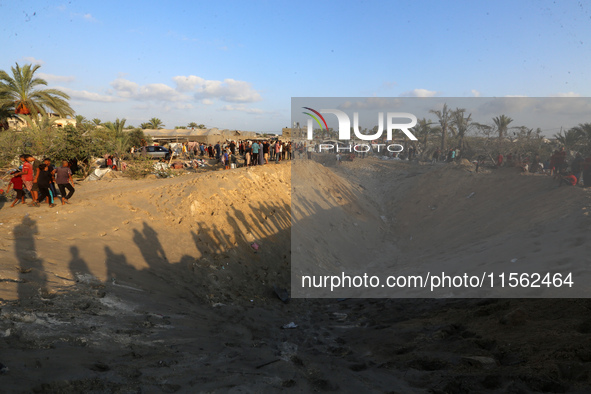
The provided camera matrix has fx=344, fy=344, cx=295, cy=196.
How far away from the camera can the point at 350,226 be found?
15.1 meters

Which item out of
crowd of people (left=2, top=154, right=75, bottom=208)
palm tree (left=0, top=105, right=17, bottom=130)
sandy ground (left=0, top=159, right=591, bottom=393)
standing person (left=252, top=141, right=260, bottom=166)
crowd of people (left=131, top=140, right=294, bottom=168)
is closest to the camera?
sandy ground (left=0, top=159, right=591, bottom=393)

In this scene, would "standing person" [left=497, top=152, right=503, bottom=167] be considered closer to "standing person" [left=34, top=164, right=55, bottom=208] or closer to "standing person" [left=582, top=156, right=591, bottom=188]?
"standing person" [left=582, top=156, right=591, bottom=188]

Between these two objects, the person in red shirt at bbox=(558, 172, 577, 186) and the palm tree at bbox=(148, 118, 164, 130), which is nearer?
the person in red shirt at bbox=(558, 172, 577, 186)

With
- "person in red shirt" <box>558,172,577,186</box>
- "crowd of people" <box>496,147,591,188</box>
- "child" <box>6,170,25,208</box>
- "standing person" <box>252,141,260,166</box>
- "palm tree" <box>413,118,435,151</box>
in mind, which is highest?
"palm tree" <box>413,118,435,151</box>

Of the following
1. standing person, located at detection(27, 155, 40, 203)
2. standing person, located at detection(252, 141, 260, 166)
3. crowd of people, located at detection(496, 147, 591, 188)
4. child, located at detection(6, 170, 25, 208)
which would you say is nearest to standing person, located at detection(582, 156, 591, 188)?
crowd of people, located at detection(496, 147, 591, 188)

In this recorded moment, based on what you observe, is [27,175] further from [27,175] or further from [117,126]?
[117,126]

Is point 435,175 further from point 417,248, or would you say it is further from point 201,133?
point 201,133

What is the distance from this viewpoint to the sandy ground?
136 inches

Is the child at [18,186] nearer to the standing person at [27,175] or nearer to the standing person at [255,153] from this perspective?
the standing person at [27,175]

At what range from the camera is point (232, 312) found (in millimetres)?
6668

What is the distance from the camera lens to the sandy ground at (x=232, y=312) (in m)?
3.46

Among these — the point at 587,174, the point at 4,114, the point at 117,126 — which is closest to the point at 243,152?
the point at 117,126

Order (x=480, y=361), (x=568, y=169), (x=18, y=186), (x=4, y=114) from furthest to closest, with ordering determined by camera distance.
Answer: (x=4, y=114) < (x=568, y=169) < (x=18, y=186) < (x=480, y=361)

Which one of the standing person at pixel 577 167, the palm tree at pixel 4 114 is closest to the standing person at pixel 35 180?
the palm tree at pixel 4 114
